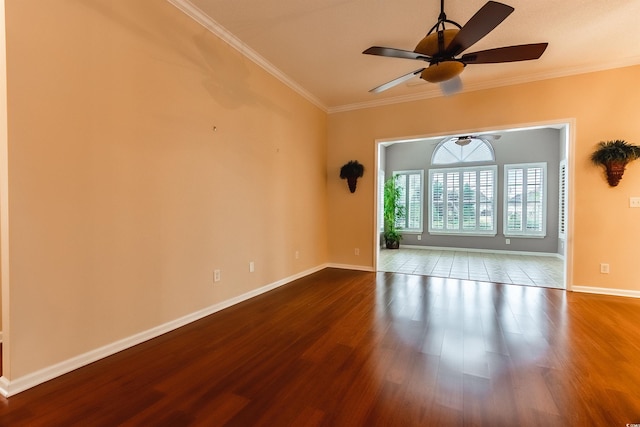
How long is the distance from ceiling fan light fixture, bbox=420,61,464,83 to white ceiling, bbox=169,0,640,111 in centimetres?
77

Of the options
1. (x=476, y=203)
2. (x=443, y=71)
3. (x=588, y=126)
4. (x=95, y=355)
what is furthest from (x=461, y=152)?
(x=95, y=355)

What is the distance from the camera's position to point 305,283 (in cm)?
414

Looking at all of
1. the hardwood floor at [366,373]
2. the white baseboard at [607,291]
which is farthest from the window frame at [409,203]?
the hardwood floor at [366,373]

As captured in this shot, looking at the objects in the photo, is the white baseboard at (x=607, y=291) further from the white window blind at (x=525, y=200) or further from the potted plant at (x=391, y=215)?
the potted plant at (x=391, y=215)

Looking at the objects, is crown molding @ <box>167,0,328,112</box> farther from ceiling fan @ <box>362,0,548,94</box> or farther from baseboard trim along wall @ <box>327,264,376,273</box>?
baseboard trim along wall @ <box>327,264,376,273</box>

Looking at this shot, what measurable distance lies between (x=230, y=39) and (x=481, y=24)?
2.46 metres

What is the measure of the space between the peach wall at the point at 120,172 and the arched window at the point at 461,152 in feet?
19.5

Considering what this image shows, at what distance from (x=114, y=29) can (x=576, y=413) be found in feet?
12.4

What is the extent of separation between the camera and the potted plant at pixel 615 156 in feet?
11.4

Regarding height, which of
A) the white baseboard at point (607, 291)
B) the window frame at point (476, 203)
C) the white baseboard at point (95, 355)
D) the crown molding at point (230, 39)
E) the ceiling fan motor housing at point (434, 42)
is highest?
the crown molding at point (230, 39)

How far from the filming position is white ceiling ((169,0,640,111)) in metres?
2.61

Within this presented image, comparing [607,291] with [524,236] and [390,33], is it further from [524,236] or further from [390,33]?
[390,33]

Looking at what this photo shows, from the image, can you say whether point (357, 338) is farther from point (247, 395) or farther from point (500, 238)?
point (500, 238)

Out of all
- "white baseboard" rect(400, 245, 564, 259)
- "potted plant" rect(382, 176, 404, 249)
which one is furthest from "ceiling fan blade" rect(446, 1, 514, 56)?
"white baseboard" rect(400, 245, 564, 259)
